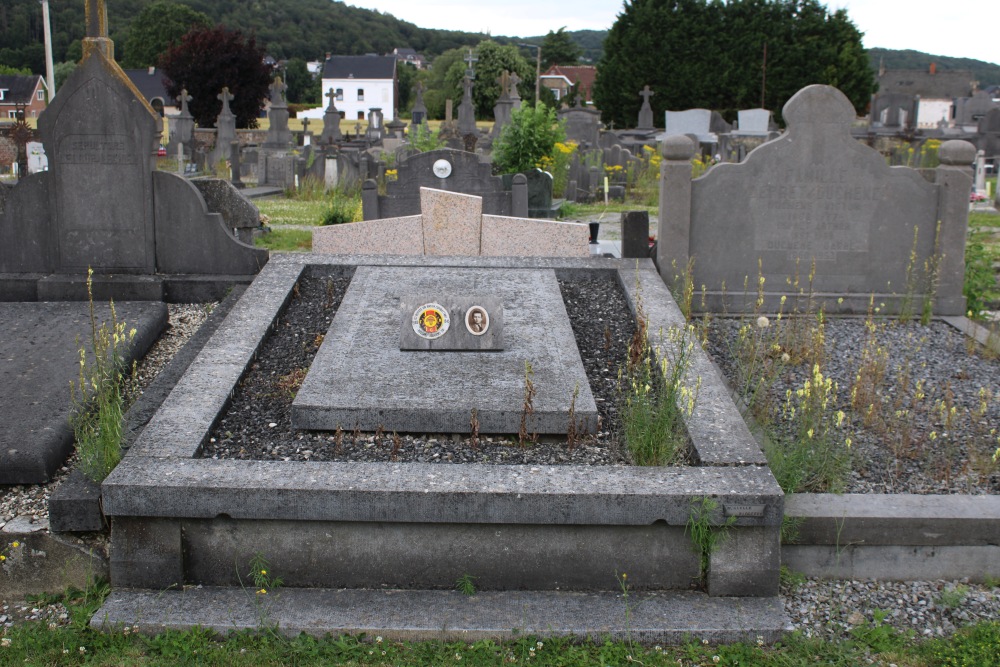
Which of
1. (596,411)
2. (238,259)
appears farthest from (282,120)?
(596,411)

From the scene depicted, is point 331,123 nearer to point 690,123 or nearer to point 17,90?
point 690,123

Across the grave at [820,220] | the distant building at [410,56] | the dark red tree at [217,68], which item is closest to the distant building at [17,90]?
the dark red tree at [217,68]

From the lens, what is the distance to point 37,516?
4.27 m

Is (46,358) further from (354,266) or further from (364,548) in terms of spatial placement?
(364,548)

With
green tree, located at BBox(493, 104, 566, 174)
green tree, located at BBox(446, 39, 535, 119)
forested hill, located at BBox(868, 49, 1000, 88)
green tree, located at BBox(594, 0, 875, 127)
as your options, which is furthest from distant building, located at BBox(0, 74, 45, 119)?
forested hill, located at BBox(868, 49, 1000, 88)

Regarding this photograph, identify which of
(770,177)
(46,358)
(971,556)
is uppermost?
(770,177)

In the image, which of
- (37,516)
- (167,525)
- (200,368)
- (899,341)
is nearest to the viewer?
(167,525)

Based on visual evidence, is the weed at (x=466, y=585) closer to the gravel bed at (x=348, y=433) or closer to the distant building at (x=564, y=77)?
the gravel bed at (x=348, y=433)

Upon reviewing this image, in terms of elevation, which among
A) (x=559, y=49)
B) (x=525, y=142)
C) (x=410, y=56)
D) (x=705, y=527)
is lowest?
(x=705, y=527)

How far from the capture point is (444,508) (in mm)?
3961

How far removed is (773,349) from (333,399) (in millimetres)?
Answer: 3036

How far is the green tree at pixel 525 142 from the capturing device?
15055 mm

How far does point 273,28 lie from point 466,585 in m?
109

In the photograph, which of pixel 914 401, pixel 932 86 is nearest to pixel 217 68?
pixel 932 86
